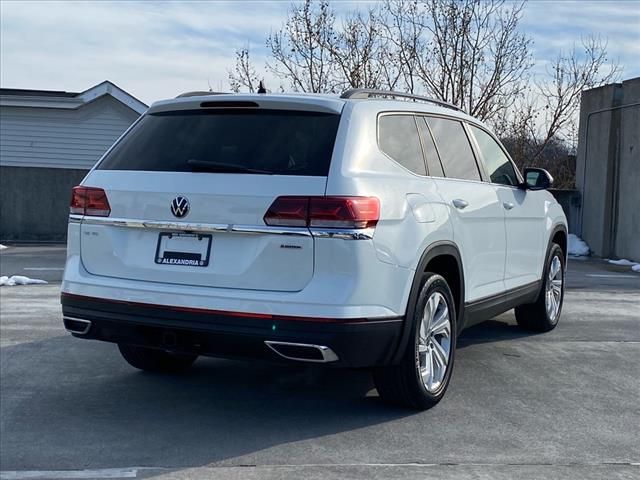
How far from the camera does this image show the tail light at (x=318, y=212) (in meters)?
4.40

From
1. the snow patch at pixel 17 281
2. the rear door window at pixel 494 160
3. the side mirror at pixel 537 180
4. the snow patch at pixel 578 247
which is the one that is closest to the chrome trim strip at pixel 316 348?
the rear door window at pixel 494 160

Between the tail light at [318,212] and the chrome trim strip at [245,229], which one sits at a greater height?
the tail light at [318,212]

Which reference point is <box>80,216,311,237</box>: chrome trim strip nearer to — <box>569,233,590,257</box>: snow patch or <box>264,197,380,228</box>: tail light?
<box>264,197,380,228</box>: tail light

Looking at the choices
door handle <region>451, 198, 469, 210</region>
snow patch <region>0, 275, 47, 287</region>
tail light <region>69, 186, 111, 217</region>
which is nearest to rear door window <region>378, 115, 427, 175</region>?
door handle <region>451, 198, 469, 210</region>

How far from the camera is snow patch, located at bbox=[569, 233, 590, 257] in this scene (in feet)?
57.9

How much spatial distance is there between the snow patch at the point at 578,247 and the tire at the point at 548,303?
393 inches

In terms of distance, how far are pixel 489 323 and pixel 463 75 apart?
51.9 feet

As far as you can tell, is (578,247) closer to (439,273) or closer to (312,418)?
(439,273)

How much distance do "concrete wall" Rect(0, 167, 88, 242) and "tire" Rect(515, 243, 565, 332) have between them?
48.6 ft

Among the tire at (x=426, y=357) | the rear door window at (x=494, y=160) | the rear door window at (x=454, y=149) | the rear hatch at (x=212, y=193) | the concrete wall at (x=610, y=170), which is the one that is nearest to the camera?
the rear hatch at (x=212, y=193)

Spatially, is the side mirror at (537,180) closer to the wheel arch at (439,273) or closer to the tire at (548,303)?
the tire at (548,303)

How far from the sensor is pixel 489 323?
8.35 metres

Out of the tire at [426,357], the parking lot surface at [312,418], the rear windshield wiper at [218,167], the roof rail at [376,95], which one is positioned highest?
the roof rail at [376,95]

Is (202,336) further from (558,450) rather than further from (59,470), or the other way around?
(558,450)
